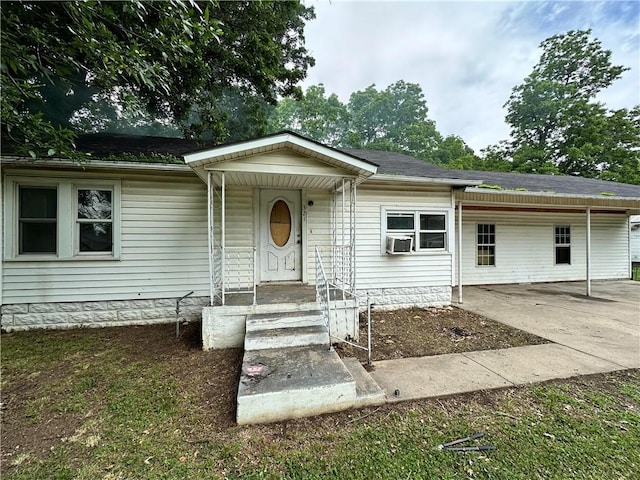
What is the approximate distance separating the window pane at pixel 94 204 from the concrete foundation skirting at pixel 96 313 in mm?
1628

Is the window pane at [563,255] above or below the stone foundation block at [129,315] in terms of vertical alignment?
above

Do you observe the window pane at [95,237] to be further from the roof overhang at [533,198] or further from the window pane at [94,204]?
the roof overhang at [533,198]

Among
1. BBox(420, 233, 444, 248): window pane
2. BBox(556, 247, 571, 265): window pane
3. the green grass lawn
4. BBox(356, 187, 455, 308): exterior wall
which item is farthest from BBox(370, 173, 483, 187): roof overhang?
BBox(556, 247, 571, 265): window pane

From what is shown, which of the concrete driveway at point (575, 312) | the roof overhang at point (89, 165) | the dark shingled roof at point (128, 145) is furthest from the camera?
the dark shingled roof at point (128, 145)

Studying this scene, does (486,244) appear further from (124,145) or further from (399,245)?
(124,145)

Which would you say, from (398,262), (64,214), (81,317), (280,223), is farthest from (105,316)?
(398,262)

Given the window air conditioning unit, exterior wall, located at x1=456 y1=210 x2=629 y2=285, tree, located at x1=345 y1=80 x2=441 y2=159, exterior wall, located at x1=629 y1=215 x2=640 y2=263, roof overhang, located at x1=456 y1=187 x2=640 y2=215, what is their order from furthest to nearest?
tree, located at x1=345 y1=80 x2=441 y2=159
exterior wall, located at x1=629 y1=215 x2=640 y2=263
exterior wall, located at x1=456 y1=210 x2=629 y2=285
roof overhang, located at x1=456 y1=187 x2=640 y2=215
the window air conditioning unit

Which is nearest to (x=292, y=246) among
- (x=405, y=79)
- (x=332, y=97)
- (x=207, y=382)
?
(x=207, y=382)

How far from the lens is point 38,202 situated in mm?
4898

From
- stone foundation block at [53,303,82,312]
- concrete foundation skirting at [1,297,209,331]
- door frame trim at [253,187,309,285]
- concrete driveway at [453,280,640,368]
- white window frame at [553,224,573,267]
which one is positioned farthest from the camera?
white window frame at [553,224,573,267]

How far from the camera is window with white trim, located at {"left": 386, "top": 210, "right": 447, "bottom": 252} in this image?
6.34 meters

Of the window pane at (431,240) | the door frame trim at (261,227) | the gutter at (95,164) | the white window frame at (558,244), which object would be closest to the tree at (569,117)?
the white window frame at (558,244)

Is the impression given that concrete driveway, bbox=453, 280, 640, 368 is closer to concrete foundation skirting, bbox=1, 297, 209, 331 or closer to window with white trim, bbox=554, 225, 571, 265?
window with white trim, bbox=554, 225, 571, 265

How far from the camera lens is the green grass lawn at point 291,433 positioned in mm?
1950
